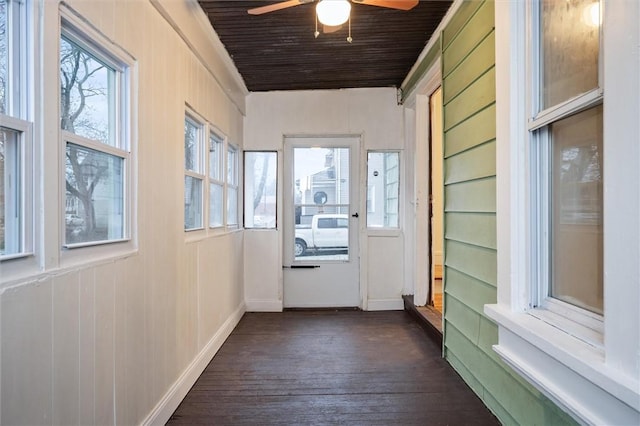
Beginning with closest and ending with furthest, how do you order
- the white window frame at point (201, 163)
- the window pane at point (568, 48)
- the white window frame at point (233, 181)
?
the window pane at point (568, 48) → the white window frame at point (201, 163) → the white window frame at point (233, 181)

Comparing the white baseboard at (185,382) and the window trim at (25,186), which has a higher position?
the window trim at (25,186)

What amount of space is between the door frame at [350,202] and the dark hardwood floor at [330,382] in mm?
769

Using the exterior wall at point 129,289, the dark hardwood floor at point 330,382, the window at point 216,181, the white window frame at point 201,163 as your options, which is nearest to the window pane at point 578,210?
the dark hardwood floor at point 330,382

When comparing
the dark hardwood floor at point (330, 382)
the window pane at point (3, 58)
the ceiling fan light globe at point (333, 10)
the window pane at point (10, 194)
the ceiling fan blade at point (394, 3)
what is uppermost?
the ceiling fan blade at point (394, 3)

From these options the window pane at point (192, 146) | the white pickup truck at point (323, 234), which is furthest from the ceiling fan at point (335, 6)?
the white pickup truck at point (323, 234)

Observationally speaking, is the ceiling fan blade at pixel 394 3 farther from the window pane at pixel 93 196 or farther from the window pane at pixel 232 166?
the window pane at pixel 232 166

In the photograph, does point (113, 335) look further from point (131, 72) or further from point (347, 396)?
point (347, 396)

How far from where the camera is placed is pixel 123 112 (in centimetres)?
162

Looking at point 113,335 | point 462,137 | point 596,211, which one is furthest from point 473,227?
point 113,335

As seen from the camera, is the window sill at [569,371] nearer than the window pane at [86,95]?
Yes

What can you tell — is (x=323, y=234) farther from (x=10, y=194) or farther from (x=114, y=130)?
(x=10, y=194)

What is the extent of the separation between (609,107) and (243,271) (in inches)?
142

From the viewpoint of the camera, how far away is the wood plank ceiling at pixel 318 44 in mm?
2506

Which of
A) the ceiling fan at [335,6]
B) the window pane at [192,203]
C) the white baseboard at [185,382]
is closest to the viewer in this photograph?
the white baseboard at [185,382]
